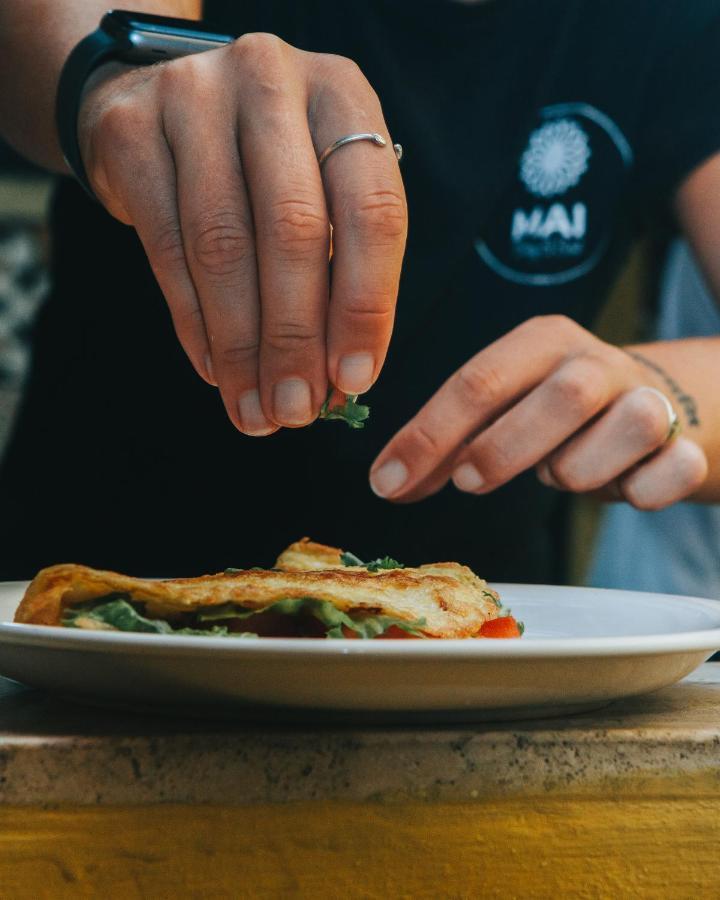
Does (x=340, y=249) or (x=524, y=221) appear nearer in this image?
(x=340, y=249)

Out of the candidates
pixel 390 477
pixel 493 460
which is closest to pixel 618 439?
pixel 493 460

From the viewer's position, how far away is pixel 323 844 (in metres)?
0.60

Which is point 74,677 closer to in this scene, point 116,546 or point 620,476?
point 620,476

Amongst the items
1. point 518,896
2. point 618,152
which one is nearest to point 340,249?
point 518,896

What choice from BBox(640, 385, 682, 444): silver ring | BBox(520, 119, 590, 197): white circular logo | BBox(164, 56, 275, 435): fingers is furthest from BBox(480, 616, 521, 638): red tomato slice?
BBox(520, 119, 590, 197): white circular logo

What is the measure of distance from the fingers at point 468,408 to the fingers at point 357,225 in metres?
0.41

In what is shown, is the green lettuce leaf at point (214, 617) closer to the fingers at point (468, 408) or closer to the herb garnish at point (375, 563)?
the herb garnish at point (375, 563)

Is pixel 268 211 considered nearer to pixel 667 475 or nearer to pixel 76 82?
pixel 76 82

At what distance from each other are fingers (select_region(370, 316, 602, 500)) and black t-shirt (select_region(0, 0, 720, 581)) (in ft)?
1.26

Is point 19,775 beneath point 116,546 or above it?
above

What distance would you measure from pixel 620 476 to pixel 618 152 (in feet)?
2.12

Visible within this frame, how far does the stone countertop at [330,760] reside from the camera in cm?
59

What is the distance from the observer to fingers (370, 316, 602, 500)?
1211mm

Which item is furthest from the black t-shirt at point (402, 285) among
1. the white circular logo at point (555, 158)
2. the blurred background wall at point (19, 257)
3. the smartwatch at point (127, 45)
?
the blurred background wall at point (19, 257)
